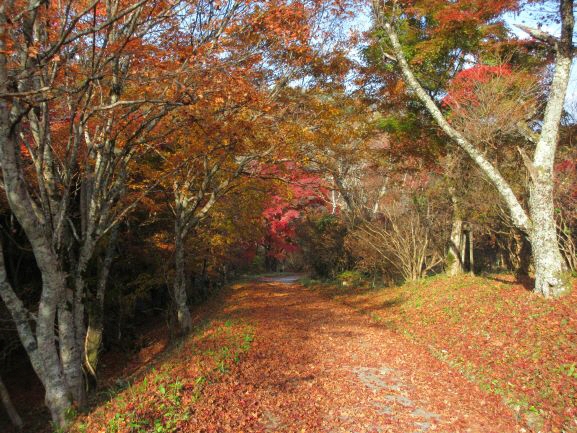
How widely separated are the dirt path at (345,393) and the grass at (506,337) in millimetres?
300

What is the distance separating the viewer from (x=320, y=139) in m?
10.8

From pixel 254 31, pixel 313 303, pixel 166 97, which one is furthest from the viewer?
pixel 313 303

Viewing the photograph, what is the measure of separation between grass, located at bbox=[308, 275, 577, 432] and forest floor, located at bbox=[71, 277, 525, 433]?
0.94 feet

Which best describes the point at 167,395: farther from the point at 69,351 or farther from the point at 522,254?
the point at 522,254

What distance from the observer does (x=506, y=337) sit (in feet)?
22.3

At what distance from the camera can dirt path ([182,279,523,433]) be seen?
15.6 ft

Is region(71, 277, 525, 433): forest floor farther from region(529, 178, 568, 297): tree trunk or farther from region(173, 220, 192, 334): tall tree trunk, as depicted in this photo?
region(529, 178, 568, 297): tree trunk

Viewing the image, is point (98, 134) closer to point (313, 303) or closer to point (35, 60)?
point (35, 60)

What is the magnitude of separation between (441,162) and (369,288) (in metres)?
6.45

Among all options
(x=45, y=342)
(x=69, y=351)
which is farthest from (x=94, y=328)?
(x=45, y=342)

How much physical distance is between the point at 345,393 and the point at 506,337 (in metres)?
3.19

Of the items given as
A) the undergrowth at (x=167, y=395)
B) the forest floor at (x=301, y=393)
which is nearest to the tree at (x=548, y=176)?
the forest floor at (x=301, y=393)

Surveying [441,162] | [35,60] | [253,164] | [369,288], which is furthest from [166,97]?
[369,288]

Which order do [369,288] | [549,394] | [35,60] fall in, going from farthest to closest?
[369,288] < [35,60] < [549,394]
